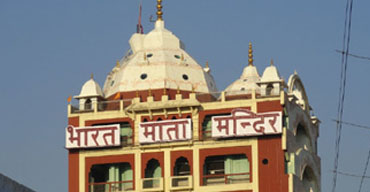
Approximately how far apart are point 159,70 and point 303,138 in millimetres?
10367

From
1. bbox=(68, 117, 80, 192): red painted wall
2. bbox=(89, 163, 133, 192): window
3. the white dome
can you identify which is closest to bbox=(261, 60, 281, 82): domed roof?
the white dome

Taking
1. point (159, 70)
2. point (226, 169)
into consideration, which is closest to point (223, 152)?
point (226, 169)

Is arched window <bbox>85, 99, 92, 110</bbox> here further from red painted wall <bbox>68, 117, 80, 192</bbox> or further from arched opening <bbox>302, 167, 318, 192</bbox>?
arched opening <bbox>302, 167, 318, 192</bbox>

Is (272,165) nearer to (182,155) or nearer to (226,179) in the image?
(226,179)

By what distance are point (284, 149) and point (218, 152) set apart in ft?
13.0

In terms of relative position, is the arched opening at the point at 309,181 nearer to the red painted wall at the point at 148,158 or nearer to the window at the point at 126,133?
the red painted wall at the point at 148,158

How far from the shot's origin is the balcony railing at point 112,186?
2955 inches

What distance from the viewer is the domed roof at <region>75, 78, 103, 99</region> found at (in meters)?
76.9

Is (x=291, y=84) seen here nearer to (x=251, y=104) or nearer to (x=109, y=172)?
(x=251, y=104)

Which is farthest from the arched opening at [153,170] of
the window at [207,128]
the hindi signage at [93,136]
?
the window at [207,128]

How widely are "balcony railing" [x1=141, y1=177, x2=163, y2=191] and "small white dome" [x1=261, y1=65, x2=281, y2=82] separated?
880 cm

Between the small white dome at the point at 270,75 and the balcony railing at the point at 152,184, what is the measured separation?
8.80 meters

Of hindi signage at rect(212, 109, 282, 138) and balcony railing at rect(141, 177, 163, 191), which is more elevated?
hindi signage at rect(212, 109, 282, 138)

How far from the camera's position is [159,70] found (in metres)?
78.2
